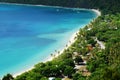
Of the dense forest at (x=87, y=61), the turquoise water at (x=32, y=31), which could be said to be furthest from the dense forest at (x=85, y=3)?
the dense forest at (x=87, y=61)

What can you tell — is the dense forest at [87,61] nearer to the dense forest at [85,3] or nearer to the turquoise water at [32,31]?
the turquoise water at [32,31]

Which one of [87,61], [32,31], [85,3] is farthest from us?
[85,3]

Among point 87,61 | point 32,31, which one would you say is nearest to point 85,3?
point 32,31

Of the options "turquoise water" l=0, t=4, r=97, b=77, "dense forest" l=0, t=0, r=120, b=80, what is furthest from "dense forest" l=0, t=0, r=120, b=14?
"dense forest" l=0, t=0, r=120, b=80

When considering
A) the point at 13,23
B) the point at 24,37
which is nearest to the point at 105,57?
the point at 24,37

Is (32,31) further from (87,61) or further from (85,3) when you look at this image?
(85,3)

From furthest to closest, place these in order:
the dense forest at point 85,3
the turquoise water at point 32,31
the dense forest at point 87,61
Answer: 1. the dense forest at point 85,3
2. the turquoise water at point 32,31
3. the dense forest at point 87,61

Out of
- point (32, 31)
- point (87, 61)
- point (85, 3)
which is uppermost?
point (85, 3)

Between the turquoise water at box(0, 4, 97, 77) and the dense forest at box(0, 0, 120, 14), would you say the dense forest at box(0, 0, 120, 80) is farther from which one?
the dense forest at box(0, 0, 120, 14)

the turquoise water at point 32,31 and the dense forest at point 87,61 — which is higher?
the turquoise water at point 32,31
